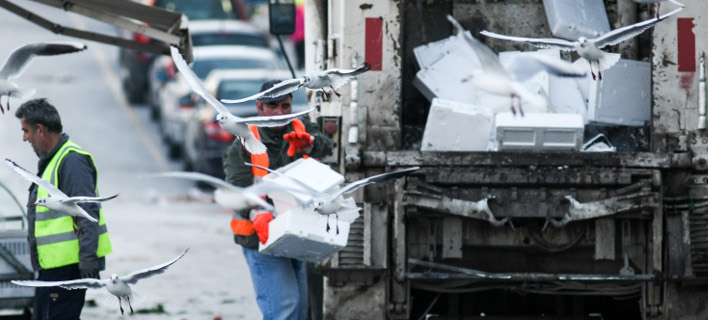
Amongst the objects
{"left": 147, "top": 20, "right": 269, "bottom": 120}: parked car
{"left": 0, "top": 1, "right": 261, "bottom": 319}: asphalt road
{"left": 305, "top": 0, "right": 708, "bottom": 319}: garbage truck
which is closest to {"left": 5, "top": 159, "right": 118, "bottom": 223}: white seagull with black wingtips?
{"left": 305, "top": 0, "right": 708, "bottom": 319}: garbage truck

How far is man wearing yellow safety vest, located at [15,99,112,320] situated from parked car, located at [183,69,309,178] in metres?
10.2

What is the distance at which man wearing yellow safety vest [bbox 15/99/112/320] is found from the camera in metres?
7.00

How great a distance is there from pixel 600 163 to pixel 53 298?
2869 millimetres

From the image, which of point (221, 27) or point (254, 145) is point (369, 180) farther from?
point (221, 27)

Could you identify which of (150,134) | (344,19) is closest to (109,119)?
(150,134)

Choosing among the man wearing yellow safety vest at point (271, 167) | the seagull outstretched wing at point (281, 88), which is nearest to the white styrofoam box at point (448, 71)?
the man wearing yellow safety vest at point (271, 167)

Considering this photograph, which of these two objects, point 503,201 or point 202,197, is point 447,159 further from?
point 202,197

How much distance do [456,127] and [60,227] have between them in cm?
213

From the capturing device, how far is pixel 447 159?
24.2 feet

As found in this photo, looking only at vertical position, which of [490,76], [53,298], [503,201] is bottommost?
[53,298]

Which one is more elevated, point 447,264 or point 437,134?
point 437,134

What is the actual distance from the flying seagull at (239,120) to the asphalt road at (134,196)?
11.4ft

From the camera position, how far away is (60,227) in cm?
708

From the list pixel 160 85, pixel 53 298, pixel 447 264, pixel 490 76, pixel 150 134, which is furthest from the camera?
pixel 150 134
